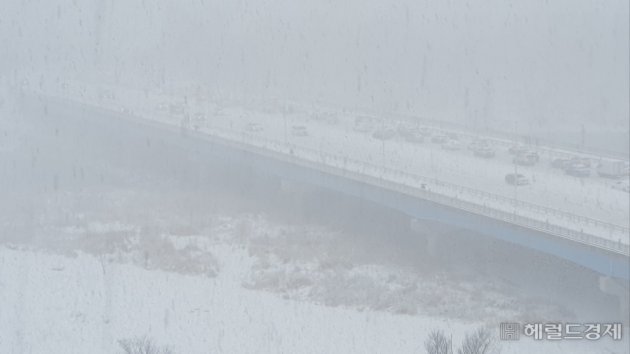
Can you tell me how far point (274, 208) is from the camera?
3369 centimetres

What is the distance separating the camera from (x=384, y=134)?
41.7m

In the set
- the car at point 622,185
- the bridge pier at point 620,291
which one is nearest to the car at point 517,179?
the car at point 622,185

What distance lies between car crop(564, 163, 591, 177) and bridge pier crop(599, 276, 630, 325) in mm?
11824

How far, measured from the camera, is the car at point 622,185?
26944 mm

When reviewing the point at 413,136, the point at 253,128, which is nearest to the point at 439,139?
the point at 413,136

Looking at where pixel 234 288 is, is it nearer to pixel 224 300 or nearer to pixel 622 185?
pixel 224 300

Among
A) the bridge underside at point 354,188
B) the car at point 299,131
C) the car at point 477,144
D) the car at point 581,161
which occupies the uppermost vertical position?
the car at point 299,131

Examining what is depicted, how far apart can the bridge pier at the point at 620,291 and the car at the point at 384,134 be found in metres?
23.4

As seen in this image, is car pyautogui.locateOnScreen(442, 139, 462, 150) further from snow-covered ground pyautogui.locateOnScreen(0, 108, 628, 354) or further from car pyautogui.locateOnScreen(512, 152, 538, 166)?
snow-covered ground pyautogui.locateOnScreen(0, 108, 628, 354)

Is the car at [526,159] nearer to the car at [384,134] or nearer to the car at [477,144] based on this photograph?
the car at [477,144]

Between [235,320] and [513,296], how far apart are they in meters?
8.49

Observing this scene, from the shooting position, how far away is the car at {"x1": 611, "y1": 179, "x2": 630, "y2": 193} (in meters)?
26.9

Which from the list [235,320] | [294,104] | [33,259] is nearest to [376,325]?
[235,320]

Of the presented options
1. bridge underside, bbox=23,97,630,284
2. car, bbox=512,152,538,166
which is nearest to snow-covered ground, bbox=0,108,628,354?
bridge underside, bbox=23,97,630,284
